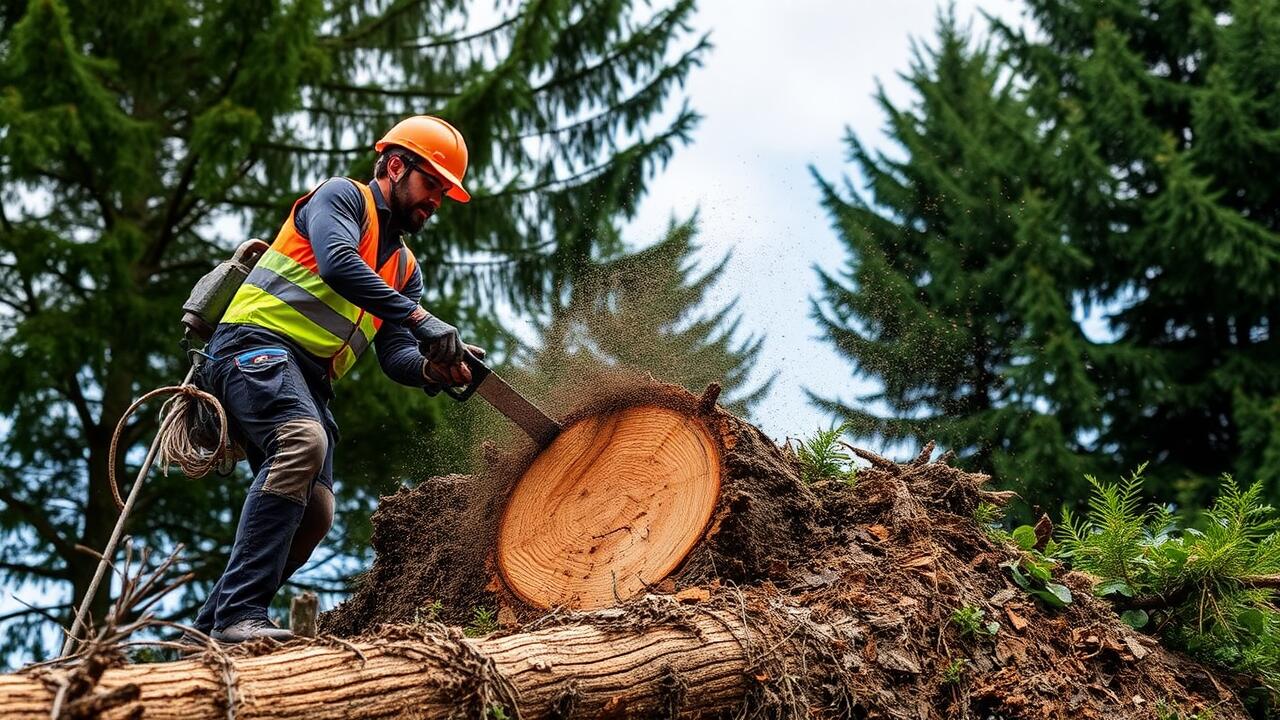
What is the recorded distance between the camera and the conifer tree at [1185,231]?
52.4 feet

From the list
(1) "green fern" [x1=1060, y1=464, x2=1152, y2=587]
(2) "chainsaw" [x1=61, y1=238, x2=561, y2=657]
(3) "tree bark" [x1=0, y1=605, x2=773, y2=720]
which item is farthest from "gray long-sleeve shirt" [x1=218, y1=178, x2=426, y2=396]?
(1) "green fern" [x1=1060, y1=464, x2=1152, y2=587]

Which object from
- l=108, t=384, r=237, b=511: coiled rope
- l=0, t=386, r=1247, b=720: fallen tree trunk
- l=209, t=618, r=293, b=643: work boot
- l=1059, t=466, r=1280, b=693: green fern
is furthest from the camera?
l=1059, t=466, r=1280, b=693: green fern

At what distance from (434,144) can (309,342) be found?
0.90 meters

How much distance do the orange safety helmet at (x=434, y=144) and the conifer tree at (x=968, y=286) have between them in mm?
8699

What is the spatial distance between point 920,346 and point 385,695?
1241 centimetres

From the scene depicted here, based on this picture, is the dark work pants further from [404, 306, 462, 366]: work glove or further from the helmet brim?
the helmet brim

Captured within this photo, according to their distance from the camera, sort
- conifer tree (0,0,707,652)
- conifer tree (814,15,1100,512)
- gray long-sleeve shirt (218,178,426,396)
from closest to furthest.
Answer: gray long-sleeve shirt (218,178,426,396) < conifer tree (0,0,707,652) < conifer tree (814,15,1100,512)

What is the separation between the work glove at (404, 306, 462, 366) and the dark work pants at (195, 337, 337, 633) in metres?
0.45

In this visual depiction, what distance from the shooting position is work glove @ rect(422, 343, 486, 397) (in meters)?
4.71

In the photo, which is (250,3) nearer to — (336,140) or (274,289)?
(336,140)

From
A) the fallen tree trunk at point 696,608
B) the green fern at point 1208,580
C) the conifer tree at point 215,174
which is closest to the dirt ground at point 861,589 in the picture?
the fallen tree trunk at point 696,608

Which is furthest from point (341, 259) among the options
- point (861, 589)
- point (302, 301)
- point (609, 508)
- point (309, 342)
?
point (861, 589)

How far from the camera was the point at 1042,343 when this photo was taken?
1627 cm

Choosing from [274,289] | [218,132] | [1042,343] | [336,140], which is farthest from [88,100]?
[1042,343]
